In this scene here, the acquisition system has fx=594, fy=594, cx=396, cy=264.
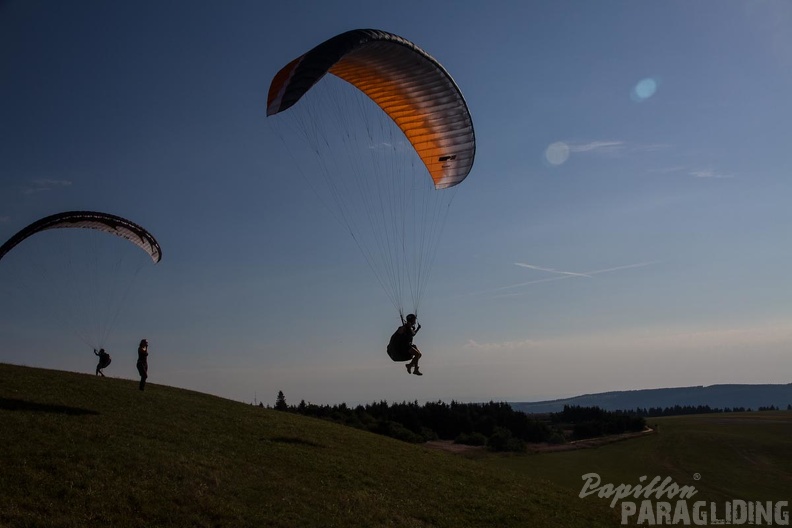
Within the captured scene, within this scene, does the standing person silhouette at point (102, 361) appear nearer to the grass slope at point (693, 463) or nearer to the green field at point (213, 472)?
the green field at point (213, 472)

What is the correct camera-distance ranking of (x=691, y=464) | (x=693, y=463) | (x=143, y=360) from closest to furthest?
(x=143, y=360) < (x=691, y=464) < (x=693, y=463)

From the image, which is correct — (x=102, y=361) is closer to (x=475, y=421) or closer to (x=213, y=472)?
(x=213, y=472)

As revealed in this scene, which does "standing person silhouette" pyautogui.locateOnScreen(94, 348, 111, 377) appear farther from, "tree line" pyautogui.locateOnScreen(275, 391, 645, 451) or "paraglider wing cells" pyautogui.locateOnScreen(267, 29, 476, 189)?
"tree line" pyautogui.locateOnScreen(275, 391, 645, 451)

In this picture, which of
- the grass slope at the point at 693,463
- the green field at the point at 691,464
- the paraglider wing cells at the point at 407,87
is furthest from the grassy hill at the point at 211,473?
the paraglider wing cells at the point at 407,87

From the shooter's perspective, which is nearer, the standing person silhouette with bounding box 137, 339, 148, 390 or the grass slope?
the standing person silhouette with bounding box 137, 339, 148, 390

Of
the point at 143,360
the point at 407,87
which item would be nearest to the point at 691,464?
the point at 407,87

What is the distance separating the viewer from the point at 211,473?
49.9 feet

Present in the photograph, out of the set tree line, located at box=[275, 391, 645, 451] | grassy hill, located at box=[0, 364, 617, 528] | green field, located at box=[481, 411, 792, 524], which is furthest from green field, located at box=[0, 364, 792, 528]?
tree line, located at box=[275, 391, 645, 451]

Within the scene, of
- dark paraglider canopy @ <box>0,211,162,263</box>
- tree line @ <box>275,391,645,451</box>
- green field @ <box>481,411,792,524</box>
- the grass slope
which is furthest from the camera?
tree line @ <box>275,391,645,451</box>

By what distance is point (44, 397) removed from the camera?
1969cm

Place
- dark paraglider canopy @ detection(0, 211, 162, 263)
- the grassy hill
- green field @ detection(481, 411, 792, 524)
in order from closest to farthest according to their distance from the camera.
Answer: the grassy hill → dark paraglider canopy @ detection(0, 211, 162, 263) → green field @ detection(481, 411, 792, 524)

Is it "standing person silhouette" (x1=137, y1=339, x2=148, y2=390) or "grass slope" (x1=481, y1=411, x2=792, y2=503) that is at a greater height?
"standing person silhouette" (x1=137, y1=339, x2=148, y2=390)

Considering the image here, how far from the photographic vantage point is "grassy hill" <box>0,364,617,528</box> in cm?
1261

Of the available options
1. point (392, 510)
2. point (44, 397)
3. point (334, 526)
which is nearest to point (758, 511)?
point (392, 510)
